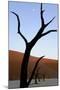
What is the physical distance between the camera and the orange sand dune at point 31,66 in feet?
11.0

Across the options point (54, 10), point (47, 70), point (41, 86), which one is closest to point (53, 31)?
point (54, 10)

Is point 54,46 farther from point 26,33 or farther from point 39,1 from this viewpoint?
point 39,1

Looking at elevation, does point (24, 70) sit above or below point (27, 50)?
below

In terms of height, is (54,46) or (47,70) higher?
(54,46)

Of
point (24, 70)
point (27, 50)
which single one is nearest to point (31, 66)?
point (24, 70)

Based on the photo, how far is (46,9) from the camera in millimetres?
3508

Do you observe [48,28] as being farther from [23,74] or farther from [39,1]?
[23,74]

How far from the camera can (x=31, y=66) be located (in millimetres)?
3426

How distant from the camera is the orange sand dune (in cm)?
335

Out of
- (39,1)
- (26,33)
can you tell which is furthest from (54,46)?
(39,1)

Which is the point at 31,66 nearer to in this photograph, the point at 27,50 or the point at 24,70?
the point at 24,70

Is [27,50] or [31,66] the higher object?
[27,50]

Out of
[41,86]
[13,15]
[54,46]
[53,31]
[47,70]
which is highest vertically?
[13,15]

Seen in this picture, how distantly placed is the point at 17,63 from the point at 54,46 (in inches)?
23.0
